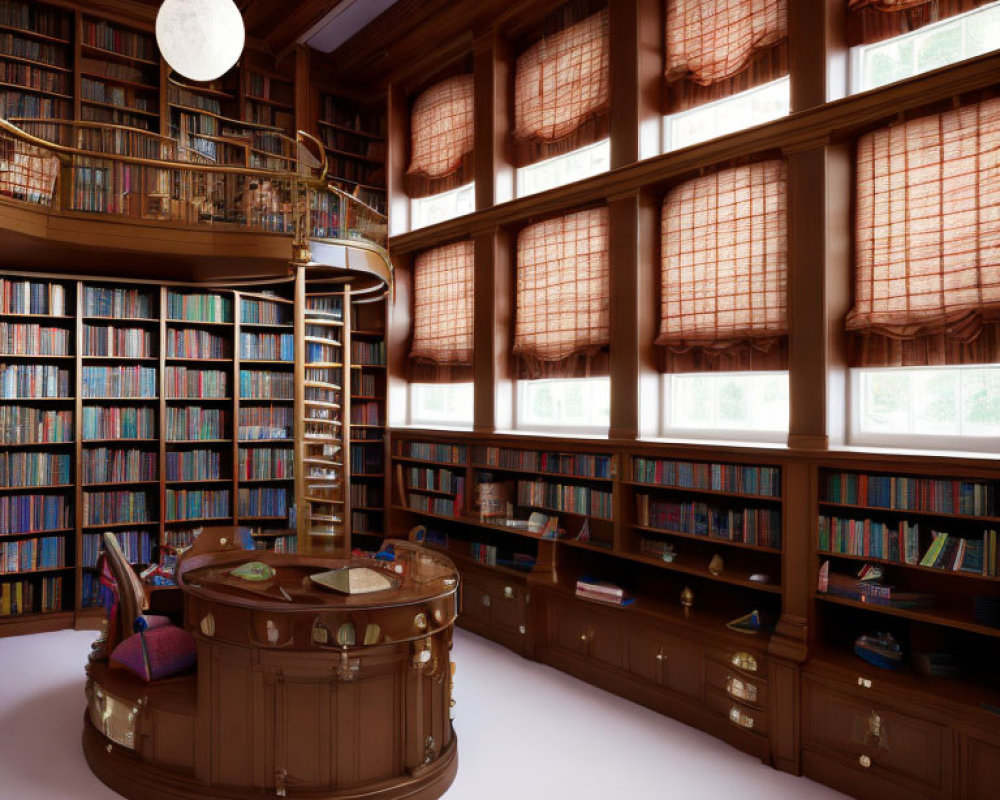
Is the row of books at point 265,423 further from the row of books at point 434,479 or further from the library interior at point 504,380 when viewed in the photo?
the row of books at point 434,479

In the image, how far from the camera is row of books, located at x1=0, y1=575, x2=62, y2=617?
5945 millimetres

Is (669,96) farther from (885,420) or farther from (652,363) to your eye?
(885,420)

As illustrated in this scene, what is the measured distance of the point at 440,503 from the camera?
21.9ft

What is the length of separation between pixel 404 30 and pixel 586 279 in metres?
3.25

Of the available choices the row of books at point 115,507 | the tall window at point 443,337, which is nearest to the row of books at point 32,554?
the row of books at point 115,507

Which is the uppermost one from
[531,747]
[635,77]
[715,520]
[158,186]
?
[635,77]


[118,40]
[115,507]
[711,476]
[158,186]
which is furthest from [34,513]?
[711,476]

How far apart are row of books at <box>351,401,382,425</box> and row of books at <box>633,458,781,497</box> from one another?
3.33m

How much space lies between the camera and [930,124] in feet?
13.0

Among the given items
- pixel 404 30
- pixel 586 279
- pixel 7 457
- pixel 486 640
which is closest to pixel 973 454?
pixel 586 279

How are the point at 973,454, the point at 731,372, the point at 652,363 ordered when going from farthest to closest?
the point at 652,363 → the point at 731,372 → the point at 973,454

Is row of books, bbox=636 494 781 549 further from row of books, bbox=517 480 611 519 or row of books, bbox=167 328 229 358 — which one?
row of books, bbox=167 328 229 358

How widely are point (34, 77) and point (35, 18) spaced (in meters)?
0.50

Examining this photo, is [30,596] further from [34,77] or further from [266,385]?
[34,77]
